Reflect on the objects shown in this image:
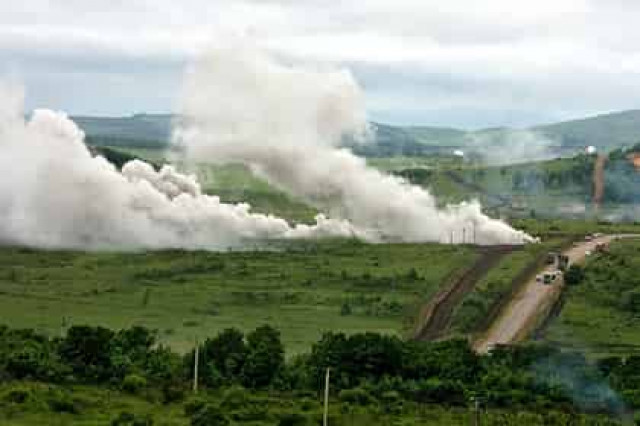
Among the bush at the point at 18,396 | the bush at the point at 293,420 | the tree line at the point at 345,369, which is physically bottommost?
the bush at the point at 293,420

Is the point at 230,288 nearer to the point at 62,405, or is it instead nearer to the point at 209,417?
the point at 62,405

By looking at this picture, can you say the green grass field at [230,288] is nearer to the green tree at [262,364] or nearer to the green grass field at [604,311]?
the green tree at [262,364]

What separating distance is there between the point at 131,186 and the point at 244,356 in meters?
66.4

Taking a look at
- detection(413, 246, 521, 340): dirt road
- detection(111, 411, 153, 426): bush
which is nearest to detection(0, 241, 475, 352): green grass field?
detection(413, 246, 521, 340): dirt road

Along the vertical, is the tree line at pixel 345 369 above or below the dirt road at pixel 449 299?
below

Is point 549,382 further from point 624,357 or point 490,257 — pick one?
point 490,257

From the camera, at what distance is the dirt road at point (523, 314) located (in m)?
92.1

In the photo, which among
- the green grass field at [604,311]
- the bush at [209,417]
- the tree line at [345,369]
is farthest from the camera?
the green grass field at [604,311]

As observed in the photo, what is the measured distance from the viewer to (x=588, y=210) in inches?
7554

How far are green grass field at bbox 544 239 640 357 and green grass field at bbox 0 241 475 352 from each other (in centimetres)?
1234

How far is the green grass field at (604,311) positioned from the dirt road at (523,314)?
61.6 inches

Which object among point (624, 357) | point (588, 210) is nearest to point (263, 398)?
point (624, 357)

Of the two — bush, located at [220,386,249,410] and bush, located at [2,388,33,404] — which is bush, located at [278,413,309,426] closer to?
bush, located at [220,386,249,410]

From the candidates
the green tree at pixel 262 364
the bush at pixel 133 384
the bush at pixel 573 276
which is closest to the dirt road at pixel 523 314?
the bush at pixel 573 276
